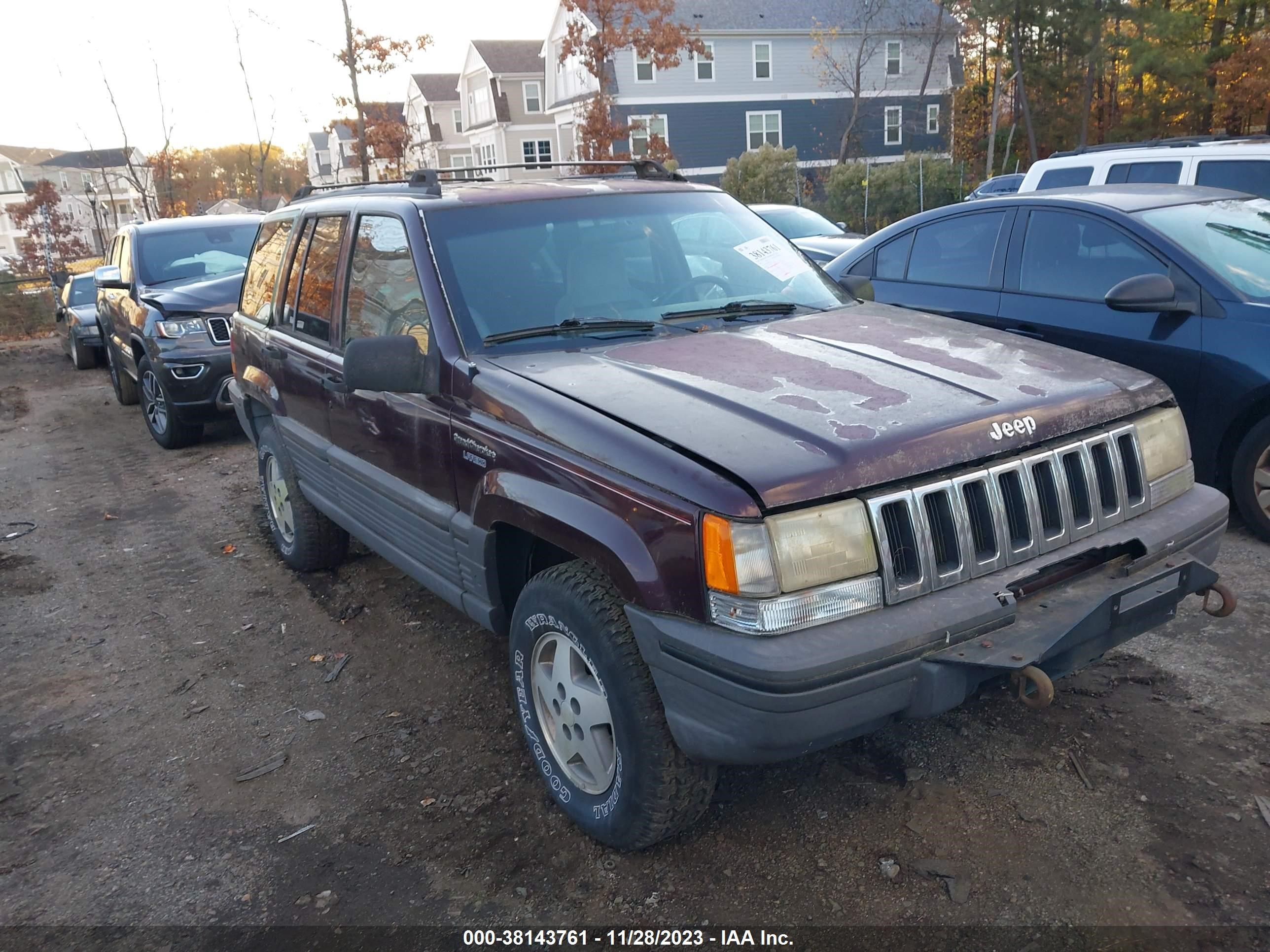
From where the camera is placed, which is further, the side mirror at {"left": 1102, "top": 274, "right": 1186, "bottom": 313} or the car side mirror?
the side mirror at {"left": 1102, "top": 274, "right": 1186, "bottom": 313}

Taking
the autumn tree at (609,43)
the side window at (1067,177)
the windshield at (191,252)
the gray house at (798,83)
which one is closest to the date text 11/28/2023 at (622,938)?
the side window at (1067,177)

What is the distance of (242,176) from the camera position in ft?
178

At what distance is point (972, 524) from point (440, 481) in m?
1.85

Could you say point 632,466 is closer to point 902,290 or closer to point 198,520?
point 902,290

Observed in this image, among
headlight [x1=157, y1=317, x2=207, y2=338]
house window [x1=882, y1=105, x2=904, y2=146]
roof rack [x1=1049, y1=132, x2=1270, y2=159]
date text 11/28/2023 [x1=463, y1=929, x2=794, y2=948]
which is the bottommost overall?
date text 11/28/2023 [x1=463, y1=929, x2=794, y2=948]

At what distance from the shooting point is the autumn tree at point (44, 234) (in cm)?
3002

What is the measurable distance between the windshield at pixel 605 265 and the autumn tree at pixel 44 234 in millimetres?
31043

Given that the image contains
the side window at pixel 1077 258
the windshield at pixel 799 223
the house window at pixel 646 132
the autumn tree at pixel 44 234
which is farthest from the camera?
the house window at pixel 646 132

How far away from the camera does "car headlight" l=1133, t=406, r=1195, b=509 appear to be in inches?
121

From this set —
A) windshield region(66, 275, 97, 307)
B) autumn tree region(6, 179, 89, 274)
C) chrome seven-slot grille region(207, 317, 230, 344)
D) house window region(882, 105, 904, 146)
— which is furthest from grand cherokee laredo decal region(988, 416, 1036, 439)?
house window region(882, 105, 904, 146)

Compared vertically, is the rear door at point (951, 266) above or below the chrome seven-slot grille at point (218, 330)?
above

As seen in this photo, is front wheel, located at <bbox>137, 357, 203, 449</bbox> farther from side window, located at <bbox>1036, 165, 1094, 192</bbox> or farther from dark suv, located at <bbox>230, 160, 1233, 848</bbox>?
side window, located at <bbox>1036, 165, 1094, 192</bbox>

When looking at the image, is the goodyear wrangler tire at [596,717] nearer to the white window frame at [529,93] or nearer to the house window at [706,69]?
the house window at [706,69]

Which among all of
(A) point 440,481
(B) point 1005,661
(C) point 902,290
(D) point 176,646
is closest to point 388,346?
(A) point 440,481
